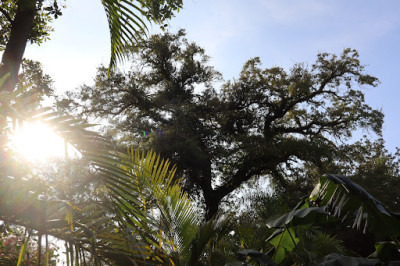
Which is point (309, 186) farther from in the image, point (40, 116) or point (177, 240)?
point (40, 116)

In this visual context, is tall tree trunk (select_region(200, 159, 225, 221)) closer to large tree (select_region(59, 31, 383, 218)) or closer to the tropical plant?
large tree (select_region(59, 31, 383, 218))

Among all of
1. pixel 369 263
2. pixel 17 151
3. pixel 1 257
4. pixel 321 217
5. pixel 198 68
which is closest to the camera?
pixel 17 151

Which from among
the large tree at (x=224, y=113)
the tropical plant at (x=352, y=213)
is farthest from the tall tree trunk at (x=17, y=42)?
the large tree at (x=224, y=113)

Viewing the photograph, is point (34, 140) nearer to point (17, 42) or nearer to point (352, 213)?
point (17, 42)

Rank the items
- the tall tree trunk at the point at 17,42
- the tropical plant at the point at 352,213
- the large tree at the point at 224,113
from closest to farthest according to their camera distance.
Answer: the tall tree trunk at the point at 17,42 < the tropical plant at the point at 352,213 < the large tree at the point at 224,113

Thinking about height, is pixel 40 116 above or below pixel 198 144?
below

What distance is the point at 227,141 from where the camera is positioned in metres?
15.0

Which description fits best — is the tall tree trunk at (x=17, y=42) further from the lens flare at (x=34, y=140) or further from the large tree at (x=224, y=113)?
the large tree at (x=224, y=113)

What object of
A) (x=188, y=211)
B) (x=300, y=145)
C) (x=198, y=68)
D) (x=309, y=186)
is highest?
(x=198, y=68)

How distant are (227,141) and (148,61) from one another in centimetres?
554

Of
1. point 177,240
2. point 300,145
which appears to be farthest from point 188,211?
point 300,145

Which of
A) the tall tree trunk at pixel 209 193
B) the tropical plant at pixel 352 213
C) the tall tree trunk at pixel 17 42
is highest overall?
the tall tree trunk at pixel 209 193

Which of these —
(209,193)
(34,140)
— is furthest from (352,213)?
(209,193)

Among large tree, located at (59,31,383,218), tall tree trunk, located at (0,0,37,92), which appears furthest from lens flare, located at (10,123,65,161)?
large tree, located at (59,31,383,218)
